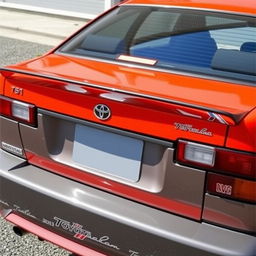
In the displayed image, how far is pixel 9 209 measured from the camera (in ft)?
8.65

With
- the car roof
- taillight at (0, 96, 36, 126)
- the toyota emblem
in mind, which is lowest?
taillight at (0, 96, 36, 126)

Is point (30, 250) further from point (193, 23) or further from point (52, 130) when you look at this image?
point (193, 23)

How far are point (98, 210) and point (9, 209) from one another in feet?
2.22

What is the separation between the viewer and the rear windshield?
2516mm

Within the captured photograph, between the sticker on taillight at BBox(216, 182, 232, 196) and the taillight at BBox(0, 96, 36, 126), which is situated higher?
the taillight at BBox(0, 96, 36, 126)

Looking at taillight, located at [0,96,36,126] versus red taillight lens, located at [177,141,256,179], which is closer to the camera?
red taillight lens, located at [177,141,256,179]

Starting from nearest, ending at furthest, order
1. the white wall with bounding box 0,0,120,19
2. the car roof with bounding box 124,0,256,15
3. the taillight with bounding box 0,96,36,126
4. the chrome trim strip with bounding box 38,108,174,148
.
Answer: the chrome trim strip with bounding box 38,108,174,148 → the taillight with bounding box 0,96,36,126 → the car roof with bounding box 124,0,256,15 → the white wall with bounding box 0,0,120,19

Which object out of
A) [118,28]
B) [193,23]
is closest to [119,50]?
[118,28]

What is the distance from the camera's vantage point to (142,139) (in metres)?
2.13

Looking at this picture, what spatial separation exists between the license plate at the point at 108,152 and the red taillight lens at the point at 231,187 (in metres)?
0.36

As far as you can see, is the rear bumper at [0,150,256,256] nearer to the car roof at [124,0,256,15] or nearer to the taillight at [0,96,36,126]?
the taillight at [0,96,36,126]

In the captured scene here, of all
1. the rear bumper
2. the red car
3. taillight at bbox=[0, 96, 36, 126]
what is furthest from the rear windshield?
the rear bumper

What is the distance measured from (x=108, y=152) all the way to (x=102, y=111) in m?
0.21

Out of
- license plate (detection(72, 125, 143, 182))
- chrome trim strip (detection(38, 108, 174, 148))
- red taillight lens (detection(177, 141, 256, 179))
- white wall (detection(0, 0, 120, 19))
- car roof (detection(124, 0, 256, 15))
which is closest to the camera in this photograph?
red taillight lens (detection(177, 141, 256, 179))
